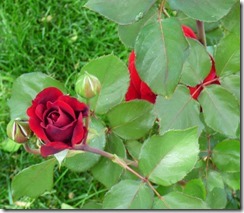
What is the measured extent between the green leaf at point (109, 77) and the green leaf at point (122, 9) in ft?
0.25

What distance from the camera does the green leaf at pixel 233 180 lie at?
0.84m

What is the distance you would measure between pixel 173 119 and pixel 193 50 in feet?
0.33

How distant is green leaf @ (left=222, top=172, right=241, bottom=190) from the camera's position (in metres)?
0.84

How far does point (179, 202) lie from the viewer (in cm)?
58

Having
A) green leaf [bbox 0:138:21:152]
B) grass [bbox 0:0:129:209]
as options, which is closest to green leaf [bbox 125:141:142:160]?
green leaf [bbox 0:138:21:152]

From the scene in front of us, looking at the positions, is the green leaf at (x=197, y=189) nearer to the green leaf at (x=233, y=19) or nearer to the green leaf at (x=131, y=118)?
the green leaf at (x=131, y=118)

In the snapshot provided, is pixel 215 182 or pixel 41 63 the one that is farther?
pixel 41 63

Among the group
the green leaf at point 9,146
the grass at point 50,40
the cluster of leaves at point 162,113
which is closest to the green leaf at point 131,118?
the cluster of leaves at point 162,113

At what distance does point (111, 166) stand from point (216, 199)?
0.16m

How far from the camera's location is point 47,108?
538mm

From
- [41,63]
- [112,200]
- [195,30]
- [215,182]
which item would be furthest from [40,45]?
[112,200]

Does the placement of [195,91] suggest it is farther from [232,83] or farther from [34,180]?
[34,180]

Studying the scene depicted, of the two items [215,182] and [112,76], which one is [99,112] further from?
[215,182]

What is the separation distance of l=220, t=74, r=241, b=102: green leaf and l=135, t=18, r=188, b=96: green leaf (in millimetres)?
149
